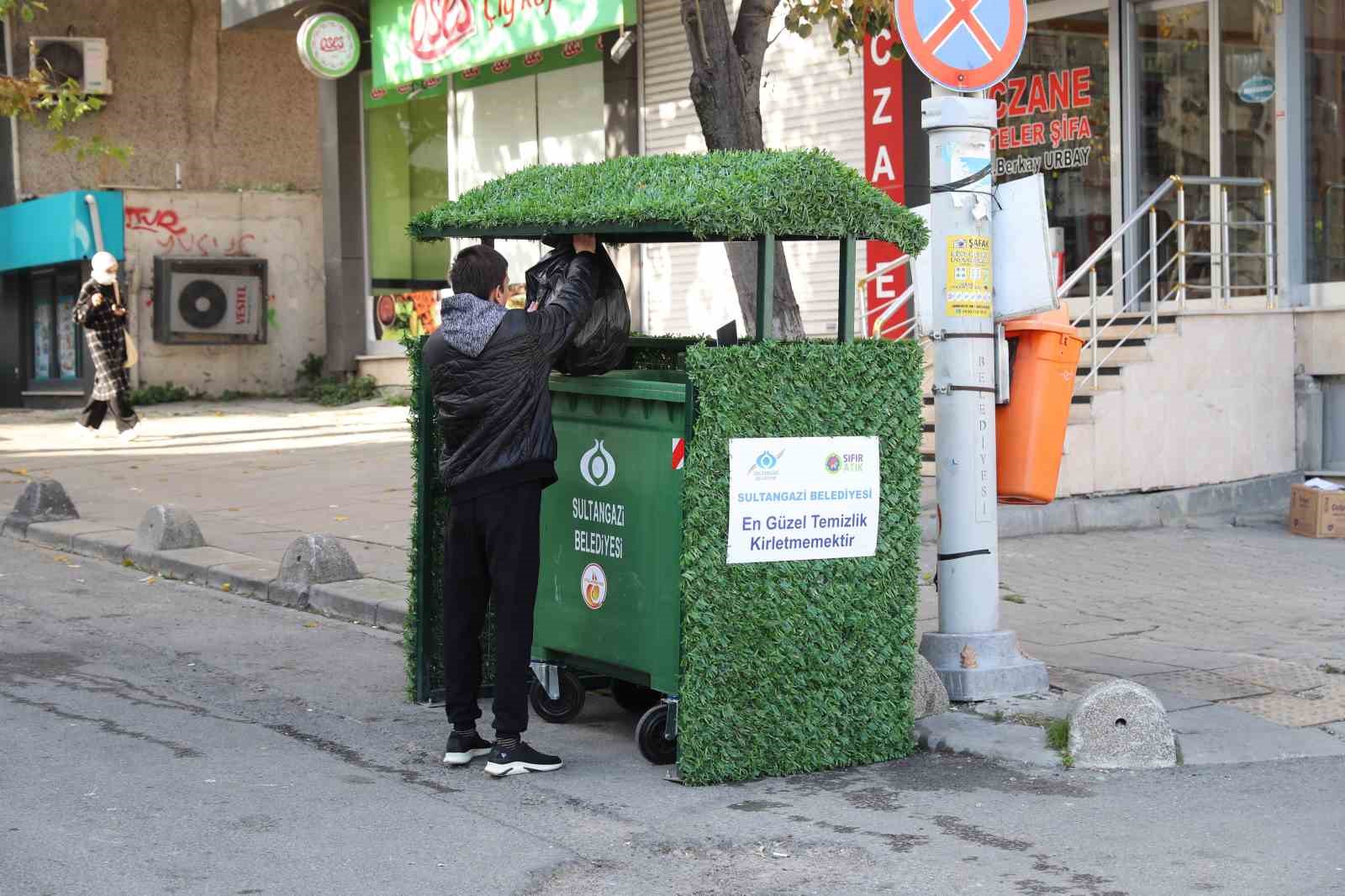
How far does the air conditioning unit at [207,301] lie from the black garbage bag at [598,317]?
798 inches

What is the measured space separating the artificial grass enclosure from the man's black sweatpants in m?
0.61

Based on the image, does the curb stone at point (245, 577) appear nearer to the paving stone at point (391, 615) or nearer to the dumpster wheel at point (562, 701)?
the paving stone at point (391, 615)

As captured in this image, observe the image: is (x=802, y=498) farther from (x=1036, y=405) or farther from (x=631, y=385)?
(x=1036, y=405)

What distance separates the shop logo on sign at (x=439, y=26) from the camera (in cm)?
1964

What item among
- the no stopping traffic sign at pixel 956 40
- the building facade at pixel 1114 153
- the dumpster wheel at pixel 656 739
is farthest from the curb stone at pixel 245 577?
the building facade at pixel 1114 153

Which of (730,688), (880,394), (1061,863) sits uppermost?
(880,394)

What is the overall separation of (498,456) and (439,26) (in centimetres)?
1549

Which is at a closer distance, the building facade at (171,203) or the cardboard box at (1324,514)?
the cardboard box at (1324,514)

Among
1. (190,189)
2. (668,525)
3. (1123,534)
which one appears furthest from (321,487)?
(190,189)

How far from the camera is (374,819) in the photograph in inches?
207

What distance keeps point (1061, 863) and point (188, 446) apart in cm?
1500

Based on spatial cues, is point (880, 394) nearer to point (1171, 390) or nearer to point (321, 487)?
point (1171, 390)

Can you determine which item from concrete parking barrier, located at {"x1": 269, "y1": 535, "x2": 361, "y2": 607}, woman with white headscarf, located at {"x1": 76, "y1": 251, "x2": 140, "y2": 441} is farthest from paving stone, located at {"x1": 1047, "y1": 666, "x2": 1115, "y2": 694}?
woman with white headscarf, located at {"x1": 76, "y1": 251, "x2": 140, "y2": 441}

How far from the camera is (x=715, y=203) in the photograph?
5.53m
